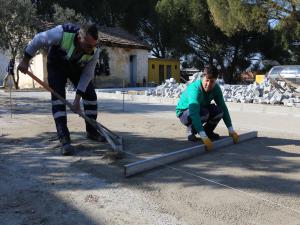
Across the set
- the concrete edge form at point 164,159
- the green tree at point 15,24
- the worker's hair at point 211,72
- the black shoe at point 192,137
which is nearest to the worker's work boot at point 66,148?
the concrete edge form at point 164,159

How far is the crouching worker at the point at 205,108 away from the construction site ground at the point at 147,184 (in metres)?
0.27

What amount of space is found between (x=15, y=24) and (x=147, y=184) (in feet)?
53.2

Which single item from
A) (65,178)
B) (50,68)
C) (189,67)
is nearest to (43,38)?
(50,68)

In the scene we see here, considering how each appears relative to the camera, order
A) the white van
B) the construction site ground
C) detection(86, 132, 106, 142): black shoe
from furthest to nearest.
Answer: the white van, detection(86, 132, 106, 142): black shoe, the construction site ground

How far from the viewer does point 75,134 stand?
6449 mm

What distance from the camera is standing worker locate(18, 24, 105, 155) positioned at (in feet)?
16.3

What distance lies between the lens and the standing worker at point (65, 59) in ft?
16.3

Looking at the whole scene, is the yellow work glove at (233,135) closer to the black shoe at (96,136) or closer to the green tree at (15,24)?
the black shoe at (96,136)

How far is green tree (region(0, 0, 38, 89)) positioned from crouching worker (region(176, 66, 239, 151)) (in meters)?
14.4

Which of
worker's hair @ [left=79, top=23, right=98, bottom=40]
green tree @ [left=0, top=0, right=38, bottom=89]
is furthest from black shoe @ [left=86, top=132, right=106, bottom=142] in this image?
green tree @ [left=0, top=0, right=38, bottom=89]

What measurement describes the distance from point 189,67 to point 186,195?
3355cm

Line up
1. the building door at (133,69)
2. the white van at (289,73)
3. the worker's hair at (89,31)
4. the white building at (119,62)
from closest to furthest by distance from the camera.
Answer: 1. the worker's hair at (89,31)
2. the white van at (289,73)
3. the white building at (119,62)
4. the building door at (133,69)

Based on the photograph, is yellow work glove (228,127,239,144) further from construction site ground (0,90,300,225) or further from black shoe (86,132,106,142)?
black shoe (86,132,106,142)

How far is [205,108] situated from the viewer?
18.7ft
